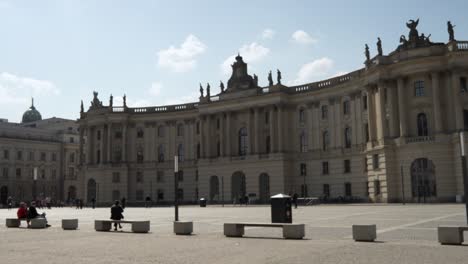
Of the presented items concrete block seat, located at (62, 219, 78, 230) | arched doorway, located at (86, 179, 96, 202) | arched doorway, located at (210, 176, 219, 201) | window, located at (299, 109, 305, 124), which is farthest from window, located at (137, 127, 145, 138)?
concrete block seat, located at (62, 219, 78, 230)

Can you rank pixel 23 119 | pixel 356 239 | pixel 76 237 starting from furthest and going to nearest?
pixel 23 119 → pixel 76 237 → pixel 356 239

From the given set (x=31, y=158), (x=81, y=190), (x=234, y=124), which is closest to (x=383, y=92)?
(x=234, y=124)

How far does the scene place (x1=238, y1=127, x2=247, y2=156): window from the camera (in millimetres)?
89500

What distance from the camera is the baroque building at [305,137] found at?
62.7 metres

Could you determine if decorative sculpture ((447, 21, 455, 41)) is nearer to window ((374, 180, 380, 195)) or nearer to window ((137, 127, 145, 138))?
window ((374, 180, 380, 195))

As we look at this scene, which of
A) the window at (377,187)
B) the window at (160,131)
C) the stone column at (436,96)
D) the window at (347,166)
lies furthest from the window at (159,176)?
the stone column at (436,96)

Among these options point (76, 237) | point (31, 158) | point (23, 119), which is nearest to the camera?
point (76, 237)

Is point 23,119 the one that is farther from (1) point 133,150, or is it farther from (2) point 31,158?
(1) point 133,150

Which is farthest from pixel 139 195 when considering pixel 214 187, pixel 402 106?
pixel 402 106

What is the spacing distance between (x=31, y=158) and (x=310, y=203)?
81243mm

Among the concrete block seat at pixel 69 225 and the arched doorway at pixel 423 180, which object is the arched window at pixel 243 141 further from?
the concrete block seat at pixel 69 225

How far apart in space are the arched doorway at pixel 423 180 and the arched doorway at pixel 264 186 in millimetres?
26381

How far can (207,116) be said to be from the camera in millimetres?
92438

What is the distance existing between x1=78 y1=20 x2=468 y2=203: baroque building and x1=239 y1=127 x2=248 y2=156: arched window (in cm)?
18
